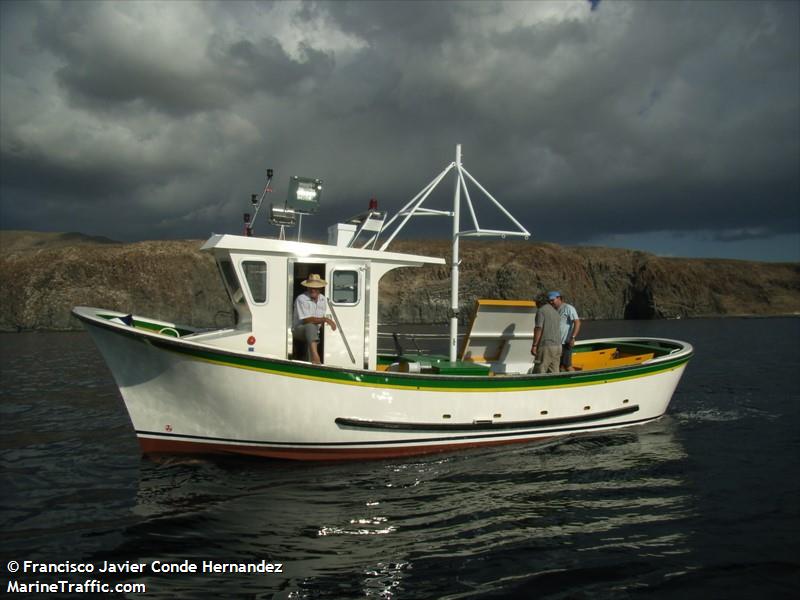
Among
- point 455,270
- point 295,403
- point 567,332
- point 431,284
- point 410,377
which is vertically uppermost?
point 431,284

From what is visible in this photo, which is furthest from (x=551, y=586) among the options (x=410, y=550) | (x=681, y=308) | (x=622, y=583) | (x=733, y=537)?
(x=681, y=308)

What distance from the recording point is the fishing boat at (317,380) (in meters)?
8.34

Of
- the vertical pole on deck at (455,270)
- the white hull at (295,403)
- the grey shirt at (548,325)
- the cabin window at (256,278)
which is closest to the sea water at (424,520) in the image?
the white hull at (295,403)

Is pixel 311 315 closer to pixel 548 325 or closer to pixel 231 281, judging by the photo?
pixel 231 281

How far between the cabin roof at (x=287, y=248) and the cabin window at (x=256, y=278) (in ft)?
0.75

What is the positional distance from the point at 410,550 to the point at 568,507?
102 inches

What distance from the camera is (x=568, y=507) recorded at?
7.46 m

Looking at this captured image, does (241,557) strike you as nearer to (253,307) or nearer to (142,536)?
(142,536)

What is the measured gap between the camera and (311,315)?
9.20 meters

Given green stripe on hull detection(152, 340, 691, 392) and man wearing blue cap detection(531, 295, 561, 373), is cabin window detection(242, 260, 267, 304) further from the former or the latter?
man wearing blue cap detection(531, 295, 561, 373)

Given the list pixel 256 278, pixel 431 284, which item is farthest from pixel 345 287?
pixel 431 284

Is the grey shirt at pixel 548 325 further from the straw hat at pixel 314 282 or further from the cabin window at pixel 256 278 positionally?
the cabin window at pixel 256 278

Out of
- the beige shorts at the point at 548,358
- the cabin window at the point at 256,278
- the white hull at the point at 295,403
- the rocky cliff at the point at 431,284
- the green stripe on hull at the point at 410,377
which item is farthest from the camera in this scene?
the rocky cliff at the point at 431,284

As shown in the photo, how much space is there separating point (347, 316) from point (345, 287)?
0.53m
